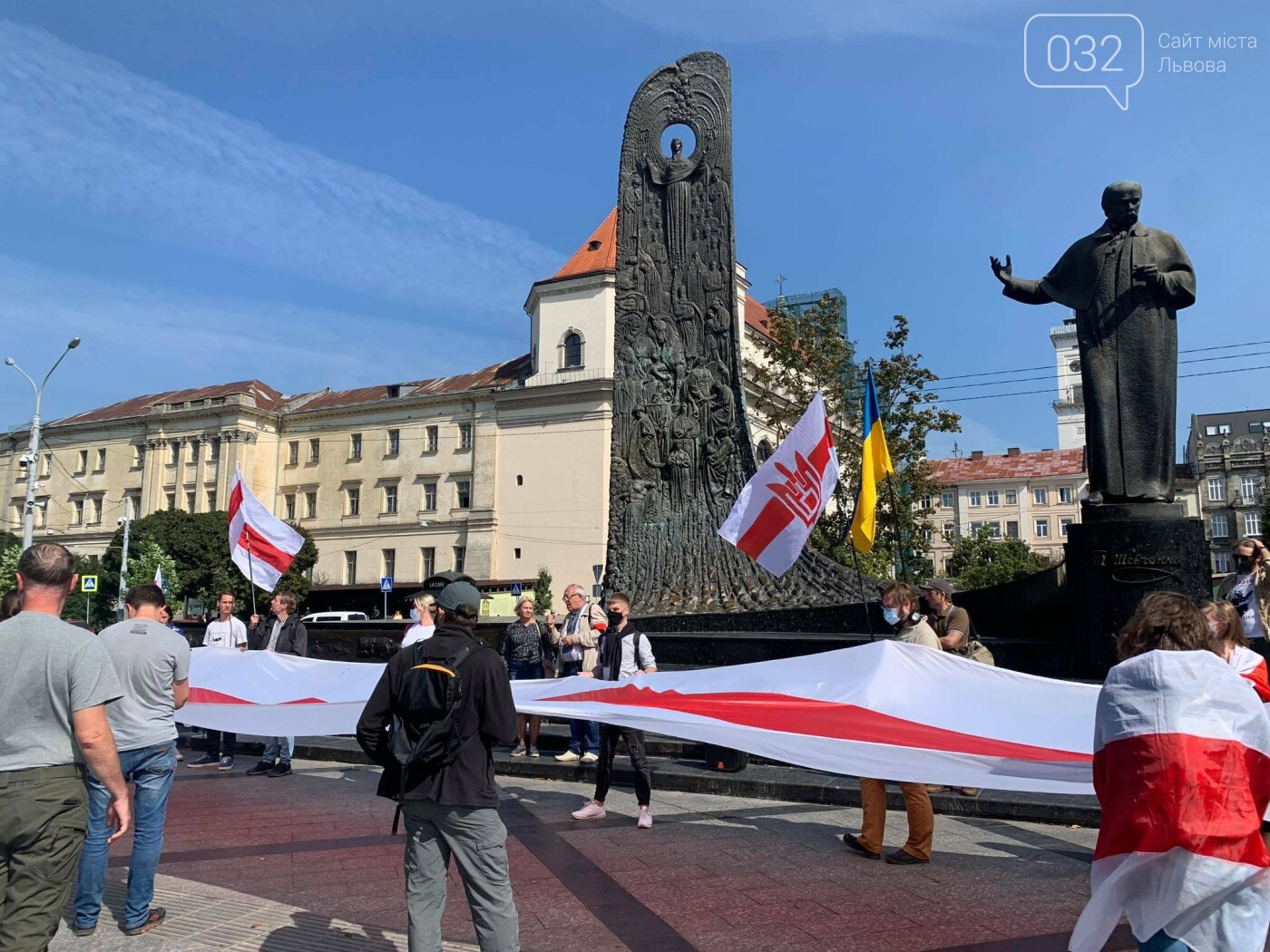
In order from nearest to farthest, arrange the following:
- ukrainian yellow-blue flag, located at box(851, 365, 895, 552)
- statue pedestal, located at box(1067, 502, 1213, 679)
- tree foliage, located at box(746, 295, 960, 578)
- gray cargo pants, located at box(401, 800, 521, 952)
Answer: gray cargo pants, located at box(401, 800, 521, 952) < statue pedestal, located at box(1067, 502, 1213, 679) < ukrainian yellow-blue flag, located at box(851, 365, 895, 552) < tree foliage, located at box(746, 295, 960, 578)

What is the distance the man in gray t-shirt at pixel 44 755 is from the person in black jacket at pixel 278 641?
677 centimetres

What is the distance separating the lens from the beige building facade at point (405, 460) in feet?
196

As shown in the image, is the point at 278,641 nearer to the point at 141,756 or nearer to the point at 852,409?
the point at 141,756

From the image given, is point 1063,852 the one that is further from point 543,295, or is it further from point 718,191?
point 543,295

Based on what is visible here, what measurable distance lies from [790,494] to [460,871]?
7333mm

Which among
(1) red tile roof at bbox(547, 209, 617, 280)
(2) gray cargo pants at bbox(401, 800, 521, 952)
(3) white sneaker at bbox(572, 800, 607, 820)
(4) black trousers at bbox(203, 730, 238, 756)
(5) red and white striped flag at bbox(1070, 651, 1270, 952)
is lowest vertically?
(4) black trousers at bbox(203, 730, 238, 756)

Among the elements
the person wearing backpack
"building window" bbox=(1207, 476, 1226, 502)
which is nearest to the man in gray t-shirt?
the person wearing backpack

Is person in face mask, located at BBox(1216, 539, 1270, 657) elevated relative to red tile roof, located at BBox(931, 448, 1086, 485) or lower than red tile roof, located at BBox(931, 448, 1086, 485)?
lower

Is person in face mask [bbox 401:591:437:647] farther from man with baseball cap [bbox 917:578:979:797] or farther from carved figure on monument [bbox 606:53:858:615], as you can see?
carved figure on monument [bbox 606:53:858:615]

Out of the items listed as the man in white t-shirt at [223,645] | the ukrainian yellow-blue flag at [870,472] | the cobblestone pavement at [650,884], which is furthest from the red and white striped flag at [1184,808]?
the man in white t-shirt at [223,645]

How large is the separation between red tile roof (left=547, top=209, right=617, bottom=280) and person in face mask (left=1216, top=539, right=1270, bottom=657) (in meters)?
53.2

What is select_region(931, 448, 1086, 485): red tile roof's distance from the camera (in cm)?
8591

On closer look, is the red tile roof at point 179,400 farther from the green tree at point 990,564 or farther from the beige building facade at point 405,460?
the green tree at point 990,564

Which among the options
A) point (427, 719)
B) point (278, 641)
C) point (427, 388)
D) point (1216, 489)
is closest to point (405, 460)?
Answer: point (427, 388)
